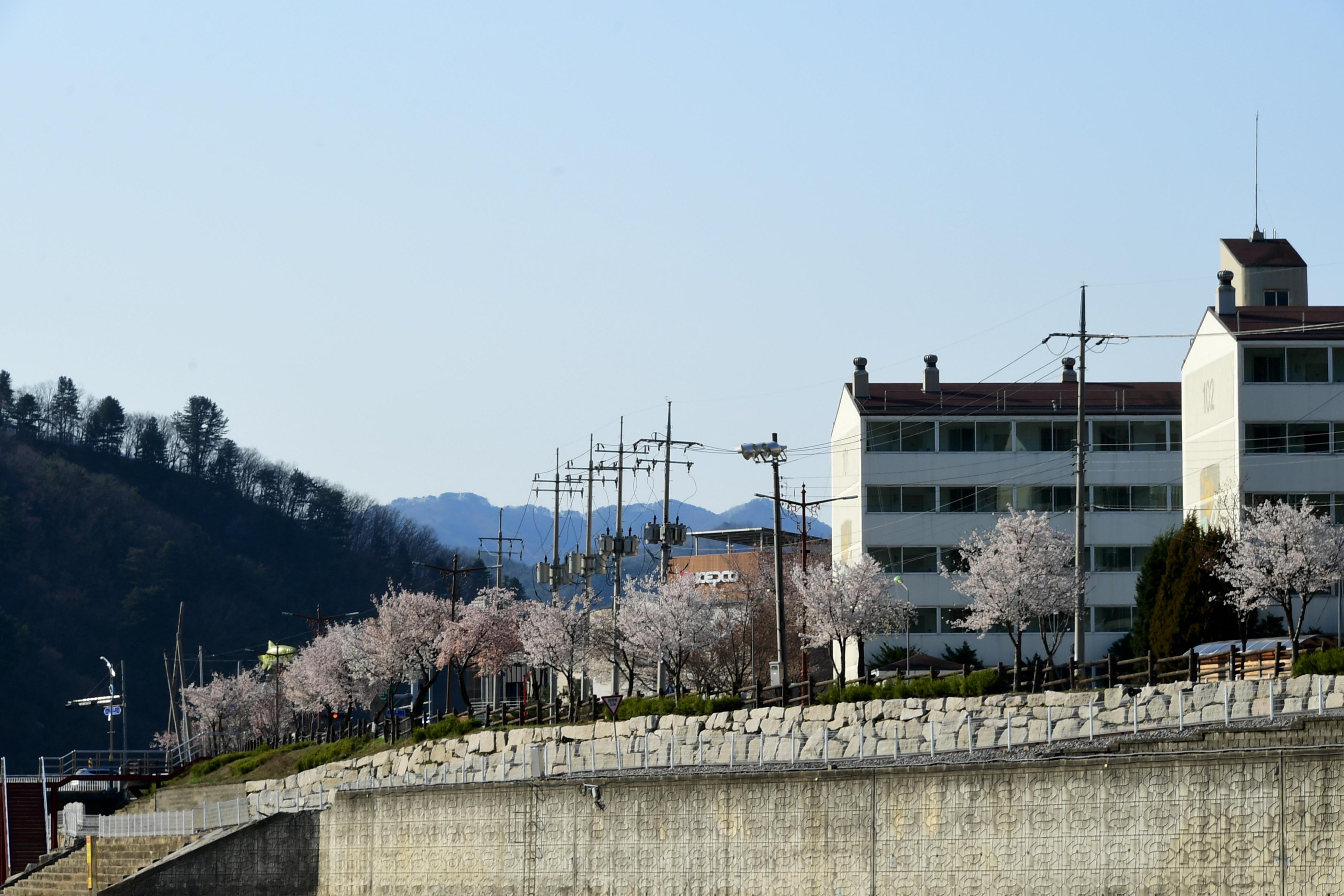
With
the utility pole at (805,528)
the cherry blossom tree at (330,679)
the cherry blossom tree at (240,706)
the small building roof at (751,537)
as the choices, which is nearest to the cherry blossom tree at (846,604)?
the utility pole at (805,528)

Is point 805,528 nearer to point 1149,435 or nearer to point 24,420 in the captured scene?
point 1149,435

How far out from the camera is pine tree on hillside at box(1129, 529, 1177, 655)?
54219mm

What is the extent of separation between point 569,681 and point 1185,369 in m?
26.0

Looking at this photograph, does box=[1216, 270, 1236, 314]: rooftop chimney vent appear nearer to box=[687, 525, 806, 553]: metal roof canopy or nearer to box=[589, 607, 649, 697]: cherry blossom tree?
box=[589, 607, 649, 697]: cherry blossom tree

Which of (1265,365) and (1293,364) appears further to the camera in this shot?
(1293,364)

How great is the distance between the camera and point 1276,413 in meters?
58.1

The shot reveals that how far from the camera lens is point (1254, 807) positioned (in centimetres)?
2222

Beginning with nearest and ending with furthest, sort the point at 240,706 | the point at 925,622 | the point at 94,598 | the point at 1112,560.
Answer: the point at 1112,560 < the point at 925,622 < the point at 240,706 < the point at 94,598

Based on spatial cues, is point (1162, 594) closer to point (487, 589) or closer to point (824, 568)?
point (824, 568)

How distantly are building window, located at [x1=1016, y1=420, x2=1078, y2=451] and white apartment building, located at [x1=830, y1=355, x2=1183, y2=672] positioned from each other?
0.04 metres

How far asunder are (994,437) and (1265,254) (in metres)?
13.1

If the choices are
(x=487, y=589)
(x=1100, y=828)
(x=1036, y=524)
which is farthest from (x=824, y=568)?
(x=1100, y=828)

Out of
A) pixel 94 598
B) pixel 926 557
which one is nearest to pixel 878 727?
pixel 926 557

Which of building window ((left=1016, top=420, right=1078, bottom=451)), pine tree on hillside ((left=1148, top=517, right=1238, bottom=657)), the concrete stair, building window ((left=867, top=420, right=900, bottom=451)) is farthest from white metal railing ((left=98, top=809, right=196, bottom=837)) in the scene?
building window ((left=1016, top=420, right=1078, bottom=451))
